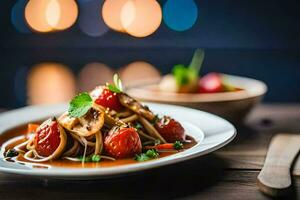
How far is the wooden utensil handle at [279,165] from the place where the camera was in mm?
1451

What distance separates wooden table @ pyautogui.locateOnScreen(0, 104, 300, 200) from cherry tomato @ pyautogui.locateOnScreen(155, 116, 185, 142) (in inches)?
4.4

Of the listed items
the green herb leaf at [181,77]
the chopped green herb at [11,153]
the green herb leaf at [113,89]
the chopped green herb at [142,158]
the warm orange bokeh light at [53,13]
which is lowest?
the chopped green herb at [11,153]

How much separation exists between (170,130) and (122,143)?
10.8 inches

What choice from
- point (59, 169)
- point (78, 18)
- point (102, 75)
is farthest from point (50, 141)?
point (78, 18)

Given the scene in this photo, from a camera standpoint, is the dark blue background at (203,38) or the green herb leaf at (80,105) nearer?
the green herb leaf at (80,105)

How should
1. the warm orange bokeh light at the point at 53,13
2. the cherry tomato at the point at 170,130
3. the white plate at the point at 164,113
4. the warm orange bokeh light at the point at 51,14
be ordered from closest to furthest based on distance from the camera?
1. the white plate at the point at 164,113
2. the cherry tomato at the point at 170,130
3. the warm orange bokeh light at the point at 51,14
4. the warm orange bokeh light at the point at 53,13

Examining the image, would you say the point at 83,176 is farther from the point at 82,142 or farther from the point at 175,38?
the point at 175,38

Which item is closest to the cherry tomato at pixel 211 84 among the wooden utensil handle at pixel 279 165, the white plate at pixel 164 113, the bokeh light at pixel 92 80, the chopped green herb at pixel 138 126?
the white plate at pixel 164 113

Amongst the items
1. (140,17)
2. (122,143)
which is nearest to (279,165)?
(122,143)

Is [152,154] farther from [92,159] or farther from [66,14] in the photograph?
[66,14]

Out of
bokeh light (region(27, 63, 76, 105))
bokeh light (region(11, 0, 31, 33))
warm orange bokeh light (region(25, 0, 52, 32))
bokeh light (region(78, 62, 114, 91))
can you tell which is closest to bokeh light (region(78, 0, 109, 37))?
bokeh light (region(11, 0, 31, 33))

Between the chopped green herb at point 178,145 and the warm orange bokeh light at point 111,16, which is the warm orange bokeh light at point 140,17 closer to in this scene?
the warm orange bokeh light at point 111,16

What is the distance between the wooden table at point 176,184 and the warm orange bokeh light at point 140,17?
12703 millimetres

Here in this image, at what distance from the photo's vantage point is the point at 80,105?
1751 millimetres
